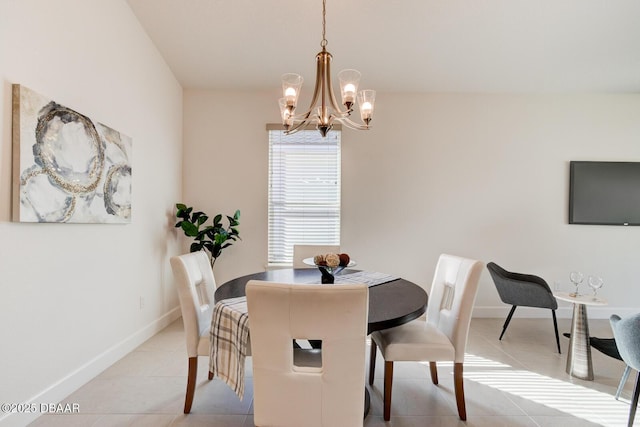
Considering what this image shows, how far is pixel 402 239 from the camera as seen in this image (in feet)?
12.2

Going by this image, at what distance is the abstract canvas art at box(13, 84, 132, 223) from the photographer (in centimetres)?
168

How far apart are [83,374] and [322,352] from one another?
2006 mm

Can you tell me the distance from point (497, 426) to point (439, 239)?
7.17 feet

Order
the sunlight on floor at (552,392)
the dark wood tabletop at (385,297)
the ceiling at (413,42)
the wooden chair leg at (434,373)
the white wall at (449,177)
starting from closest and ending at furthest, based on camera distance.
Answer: the dark wood tabletop at (385,297)
the sunlight on floor at (552,392)
the wooden chair leg at (434,373)
the ceiling at (413,42)
the white wall at (449,177)

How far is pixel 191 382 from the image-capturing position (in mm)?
1809

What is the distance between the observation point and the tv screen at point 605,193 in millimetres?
3551

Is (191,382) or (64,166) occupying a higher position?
(64,166)

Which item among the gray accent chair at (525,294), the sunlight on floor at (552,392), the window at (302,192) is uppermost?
the window at (302,192)

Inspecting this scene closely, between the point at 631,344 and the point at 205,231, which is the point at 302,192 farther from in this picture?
the point at 631,344

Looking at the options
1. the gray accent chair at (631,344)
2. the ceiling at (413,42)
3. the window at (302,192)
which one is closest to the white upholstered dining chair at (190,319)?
the window at (302,192)

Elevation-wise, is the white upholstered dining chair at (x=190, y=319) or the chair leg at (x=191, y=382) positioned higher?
the white upholstered dining chair at (x=190, y=319)

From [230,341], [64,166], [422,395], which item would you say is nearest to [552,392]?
[422,395]

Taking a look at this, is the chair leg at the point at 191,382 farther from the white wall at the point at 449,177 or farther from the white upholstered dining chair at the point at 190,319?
the white wall at the point at 449,177

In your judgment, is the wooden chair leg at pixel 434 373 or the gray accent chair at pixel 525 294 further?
the gray accent chair at pixel 525 294
